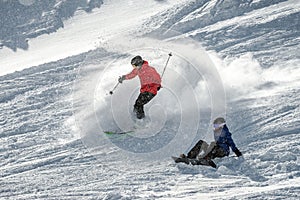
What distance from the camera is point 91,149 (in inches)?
406

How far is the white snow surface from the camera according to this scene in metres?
8.74

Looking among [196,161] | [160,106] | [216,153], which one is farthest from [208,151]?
[160,106]

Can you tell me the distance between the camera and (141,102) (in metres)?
10.4

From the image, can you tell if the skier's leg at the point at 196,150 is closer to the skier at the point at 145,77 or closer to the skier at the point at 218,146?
the skier at the point at 218,146

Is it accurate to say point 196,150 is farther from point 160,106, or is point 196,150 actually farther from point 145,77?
point 160,106

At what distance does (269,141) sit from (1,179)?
5626 millimetres

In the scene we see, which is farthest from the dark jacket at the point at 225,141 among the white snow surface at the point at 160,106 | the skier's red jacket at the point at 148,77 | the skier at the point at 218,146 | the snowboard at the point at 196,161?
the skier's red jacket at the point at 148,77

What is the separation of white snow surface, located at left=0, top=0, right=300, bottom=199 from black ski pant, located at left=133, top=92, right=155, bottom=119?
0.29 m

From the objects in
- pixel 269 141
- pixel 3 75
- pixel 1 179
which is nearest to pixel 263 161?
pixel 269 141

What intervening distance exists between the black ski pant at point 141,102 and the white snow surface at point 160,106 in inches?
11.6

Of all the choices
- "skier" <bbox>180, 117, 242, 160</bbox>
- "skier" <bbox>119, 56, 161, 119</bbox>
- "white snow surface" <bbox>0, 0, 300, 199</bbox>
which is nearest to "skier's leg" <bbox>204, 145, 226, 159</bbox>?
"skier" <bbox>180, 117, 242, 160</bbox>

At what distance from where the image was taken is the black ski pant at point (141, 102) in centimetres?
1024

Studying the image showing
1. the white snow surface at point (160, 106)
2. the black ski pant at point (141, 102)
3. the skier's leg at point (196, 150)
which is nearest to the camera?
the white snow surface at point (160, 106)

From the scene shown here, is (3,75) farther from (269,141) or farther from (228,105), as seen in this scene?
(269,141)
